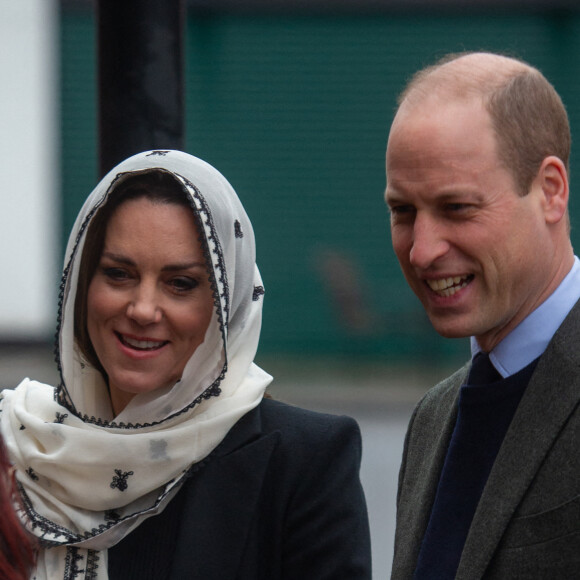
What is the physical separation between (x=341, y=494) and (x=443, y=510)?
21.1 inches

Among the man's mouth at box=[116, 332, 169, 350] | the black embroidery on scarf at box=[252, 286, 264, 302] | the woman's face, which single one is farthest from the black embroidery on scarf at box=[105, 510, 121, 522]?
the black embroidery on scarf at box=[252, 286, 264, 302]

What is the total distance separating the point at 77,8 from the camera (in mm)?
14211

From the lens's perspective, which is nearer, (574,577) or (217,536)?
(574,577)

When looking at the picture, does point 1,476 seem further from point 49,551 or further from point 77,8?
point 77,8

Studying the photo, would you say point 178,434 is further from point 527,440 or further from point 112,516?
point 527,440

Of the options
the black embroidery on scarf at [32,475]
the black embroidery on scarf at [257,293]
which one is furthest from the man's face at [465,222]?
the black embroidery on scarf at [32,475]

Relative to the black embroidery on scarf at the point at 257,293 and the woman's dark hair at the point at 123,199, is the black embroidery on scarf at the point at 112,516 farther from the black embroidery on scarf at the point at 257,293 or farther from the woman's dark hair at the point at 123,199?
the black embroidery on scarf at the point at 257,293

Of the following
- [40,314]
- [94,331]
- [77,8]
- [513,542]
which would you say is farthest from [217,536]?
[77,8]

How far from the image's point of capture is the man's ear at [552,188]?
91.9 inches

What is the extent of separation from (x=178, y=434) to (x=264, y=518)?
31 centimetres

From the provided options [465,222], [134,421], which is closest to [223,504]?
[134,421]

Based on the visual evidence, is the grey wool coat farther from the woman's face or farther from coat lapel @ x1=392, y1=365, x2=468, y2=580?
the woman's face

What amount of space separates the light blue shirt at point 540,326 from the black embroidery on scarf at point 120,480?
44.8 inches

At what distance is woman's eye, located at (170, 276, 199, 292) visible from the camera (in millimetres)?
3002
